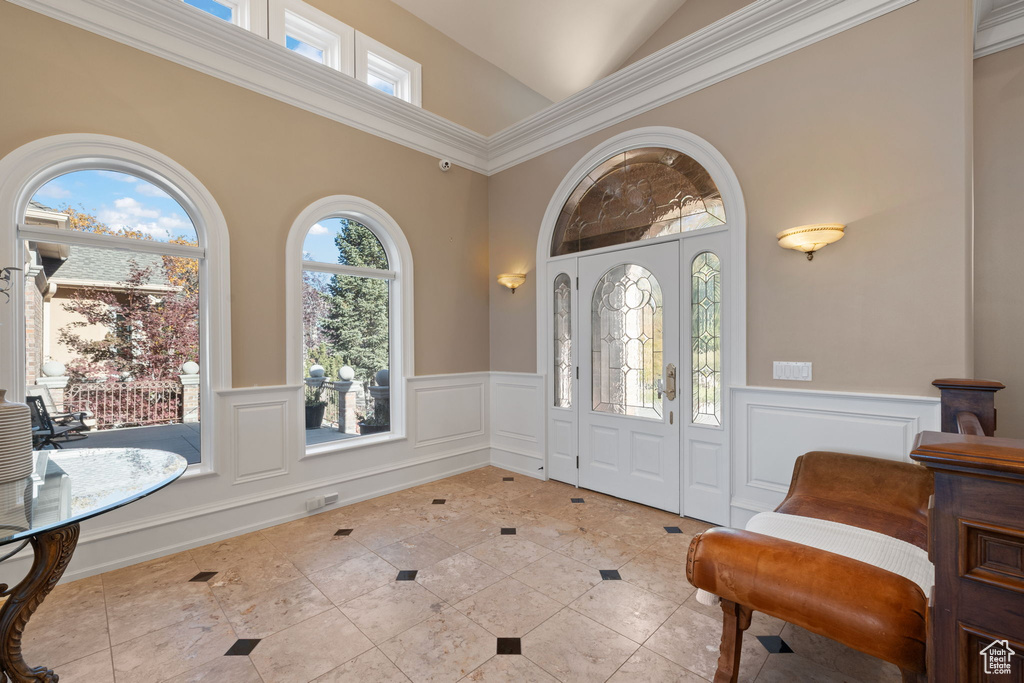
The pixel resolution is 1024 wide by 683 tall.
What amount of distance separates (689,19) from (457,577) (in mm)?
5474

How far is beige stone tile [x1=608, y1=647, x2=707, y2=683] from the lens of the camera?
1761mm

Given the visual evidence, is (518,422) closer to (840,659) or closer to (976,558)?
(840,659)

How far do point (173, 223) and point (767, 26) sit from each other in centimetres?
426

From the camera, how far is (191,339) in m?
3.15

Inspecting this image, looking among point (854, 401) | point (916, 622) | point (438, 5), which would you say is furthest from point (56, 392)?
point (854, 401)

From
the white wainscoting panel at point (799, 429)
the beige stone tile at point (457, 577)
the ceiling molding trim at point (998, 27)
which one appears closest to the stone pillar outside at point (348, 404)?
the beige stone tile at point (457, 577)

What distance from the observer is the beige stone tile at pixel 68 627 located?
1.94 metres

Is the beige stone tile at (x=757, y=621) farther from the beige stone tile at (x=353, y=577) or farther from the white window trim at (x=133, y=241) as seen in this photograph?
the white window trim at (x=133, y=241)

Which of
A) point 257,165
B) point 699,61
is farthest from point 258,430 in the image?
point 699,61

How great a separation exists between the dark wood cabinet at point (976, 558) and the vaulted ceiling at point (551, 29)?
4963mm

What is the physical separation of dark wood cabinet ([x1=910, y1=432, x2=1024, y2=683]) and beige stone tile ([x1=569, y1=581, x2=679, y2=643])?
1292 mm

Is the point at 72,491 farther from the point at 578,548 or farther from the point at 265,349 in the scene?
the point at 578,548

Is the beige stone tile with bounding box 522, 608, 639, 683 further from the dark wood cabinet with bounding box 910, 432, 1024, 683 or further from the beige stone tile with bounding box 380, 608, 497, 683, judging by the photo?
the dark wood cabinet with bounding box 910, 432, 1024, 683

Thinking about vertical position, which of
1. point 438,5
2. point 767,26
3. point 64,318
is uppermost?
point 438,5
